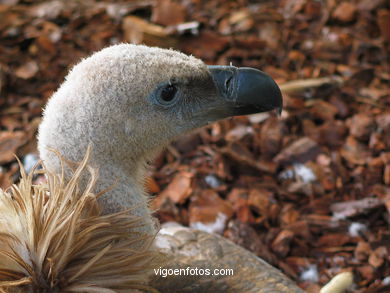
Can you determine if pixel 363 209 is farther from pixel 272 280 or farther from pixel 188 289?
pixel 188 289

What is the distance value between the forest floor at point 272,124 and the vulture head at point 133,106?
47.0 inches

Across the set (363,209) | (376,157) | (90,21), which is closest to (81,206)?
(363,209)

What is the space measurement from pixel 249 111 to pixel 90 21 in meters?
3.23

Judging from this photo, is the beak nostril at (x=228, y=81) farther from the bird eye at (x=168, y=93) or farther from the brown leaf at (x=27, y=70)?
the brown leaf at (x=27, y=70)

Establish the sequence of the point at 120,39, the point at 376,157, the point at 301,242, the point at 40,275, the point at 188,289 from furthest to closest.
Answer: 1. the point at 120,39
2. the point at 376,157
3. the point at 301,242
4. the point at 188,289
5. the point at 40,275

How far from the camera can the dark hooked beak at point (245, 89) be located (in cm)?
221

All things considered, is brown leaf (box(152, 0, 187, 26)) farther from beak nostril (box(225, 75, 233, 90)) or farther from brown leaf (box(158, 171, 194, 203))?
beak nostril (box(225, 75, 233, 90))

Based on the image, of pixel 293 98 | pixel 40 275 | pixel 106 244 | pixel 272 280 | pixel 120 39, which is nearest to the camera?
pixel 40 275

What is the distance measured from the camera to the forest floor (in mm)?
3275

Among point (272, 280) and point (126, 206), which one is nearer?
point (126, 206)

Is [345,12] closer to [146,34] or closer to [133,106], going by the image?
[146,34]

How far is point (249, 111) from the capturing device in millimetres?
2283

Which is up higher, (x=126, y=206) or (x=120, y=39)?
(x=126, y=206)

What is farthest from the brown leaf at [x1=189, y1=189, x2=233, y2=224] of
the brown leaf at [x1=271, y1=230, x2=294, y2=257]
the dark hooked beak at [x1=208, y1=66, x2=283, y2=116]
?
the dark hooked beak at [x1=208, y1=66, x2=283, y2=116]
